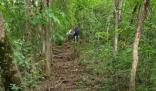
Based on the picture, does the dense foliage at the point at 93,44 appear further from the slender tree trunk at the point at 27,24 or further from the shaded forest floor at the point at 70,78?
the shaded forest floor at the point at 70,78

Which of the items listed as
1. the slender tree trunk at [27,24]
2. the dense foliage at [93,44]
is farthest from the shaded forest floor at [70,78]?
the slender tree trunk at [27,24]

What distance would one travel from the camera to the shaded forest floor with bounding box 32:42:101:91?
10.8m

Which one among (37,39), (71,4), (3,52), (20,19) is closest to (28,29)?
(20,19)

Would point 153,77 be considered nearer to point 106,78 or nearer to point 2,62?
point 106,78

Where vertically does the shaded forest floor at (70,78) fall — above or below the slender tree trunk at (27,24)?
below

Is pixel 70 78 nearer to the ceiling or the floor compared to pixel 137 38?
nearer to the floor

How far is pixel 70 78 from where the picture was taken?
1245cm

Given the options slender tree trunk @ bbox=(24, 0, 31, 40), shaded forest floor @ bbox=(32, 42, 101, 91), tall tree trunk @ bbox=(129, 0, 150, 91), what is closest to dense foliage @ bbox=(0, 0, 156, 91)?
slender tree trunk @ bbox=(24, 0, 31, 40)

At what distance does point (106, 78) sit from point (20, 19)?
140 inches

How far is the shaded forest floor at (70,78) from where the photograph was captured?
10.8m

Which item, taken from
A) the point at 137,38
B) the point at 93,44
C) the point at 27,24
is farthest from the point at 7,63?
the point at 93,44

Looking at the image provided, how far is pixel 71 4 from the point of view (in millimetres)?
17078

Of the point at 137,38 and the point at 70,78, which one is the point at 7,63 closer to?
the point at 137,38

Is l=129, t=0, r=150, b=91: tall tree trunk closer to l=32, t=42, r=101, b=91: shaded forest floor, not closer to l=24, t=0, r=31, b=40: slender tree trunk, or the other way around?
l=32, t=42, r=101, b=91: shaded forest floor
